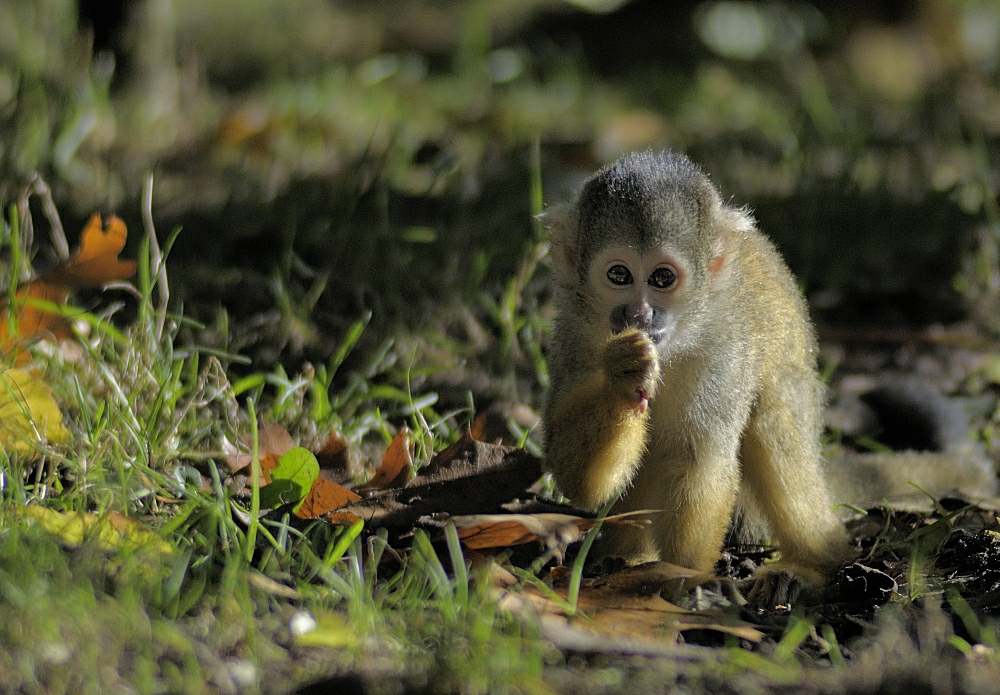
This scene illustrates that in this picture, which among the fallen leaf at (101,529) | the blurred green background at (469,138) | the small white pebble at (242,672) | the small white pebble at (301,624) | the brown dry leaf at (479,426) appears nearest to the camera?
the small white pebble at (242,672)

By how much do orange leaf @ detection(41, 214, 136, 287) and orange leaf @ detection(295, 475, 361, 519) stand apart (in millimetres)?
895

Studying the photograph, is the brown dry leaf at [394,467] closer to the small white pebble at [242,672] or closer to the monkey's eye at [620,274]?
the monkey's eye at [620,274]

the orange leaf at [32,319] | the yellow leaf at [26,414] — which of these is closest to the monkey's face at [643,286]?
the yellow leaf at [26,414]

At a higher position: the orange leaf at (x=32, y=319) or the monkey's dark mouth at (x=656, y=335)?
the monkey's dark mouth at (x=656, y=335)

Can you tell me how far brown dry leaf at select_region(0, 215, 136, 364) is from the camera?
300cm

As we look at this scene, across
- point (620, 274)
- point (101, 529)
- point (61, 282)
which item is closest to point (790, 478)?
point (620, 274)

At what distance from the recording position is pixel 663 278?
2625 mm

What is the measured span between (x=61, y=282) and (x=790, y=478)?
211 cm

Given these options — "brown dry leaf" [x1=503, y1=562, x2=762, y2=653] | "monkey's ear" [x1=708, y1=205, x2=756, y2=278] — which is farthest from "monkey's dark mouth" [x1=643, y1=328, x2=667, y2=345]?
"brown dry leaf" [x1=503, y1=562, x2=762, y2=653]

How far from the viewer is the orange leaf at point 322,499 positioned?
8.46ft

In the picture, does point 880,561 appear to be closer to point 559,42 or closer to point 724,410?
point 724,410

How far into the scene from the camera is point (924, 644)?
2023 mm

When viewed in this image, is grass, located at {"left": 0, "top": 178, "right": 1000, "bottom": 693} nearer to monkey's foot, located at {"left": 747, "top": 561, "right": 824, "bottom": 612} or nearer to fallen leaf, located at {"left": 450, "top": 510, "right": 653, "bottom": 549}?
fallen leaf, located at {"left": 450, "top": 510, "right": 653, "bottom": 549}

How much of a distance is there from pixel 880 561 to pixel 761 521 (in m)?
0.38
